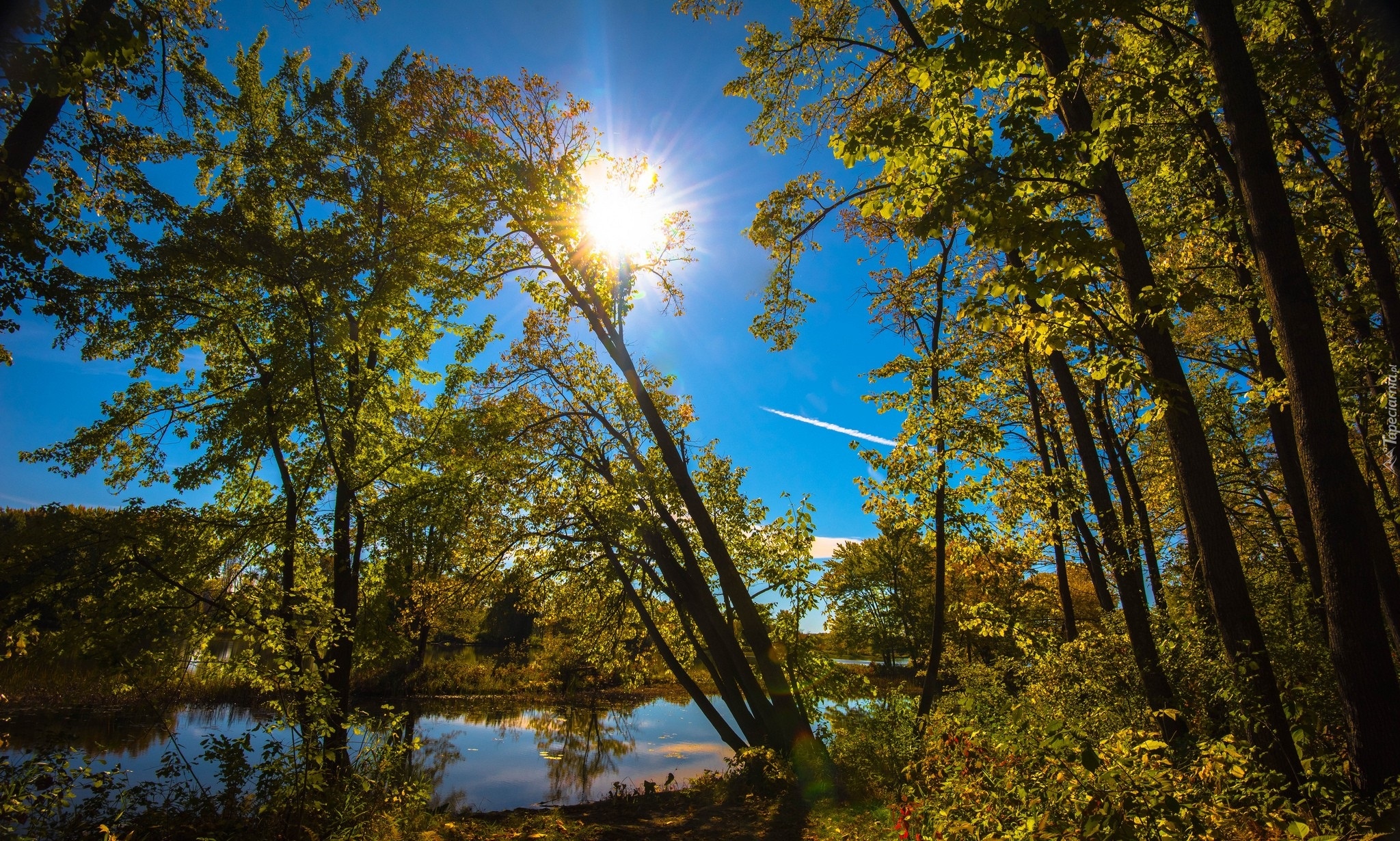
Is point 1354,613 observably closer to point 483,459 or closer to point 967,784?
point 967,784

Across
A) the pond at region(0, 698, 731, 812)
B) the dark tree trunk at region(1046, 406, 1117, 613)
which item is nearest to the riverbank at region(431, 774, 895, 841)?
the pond at region(0, 698, 731, 812)

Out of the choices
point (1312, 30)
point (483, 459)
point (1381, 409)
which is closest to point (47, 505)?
point (483, 459)

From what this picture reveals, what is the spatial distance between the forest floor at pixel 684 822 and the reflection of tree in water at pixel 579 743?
2654mm

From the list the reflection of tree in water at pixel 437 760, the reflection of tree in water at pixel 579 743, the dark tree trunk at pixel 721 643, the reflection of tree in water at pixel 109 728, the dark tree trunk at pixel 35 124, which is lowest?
the reflection of tree in water at pixel 579 743

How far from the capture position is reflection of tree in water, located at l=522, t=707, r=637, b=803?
13.9 m

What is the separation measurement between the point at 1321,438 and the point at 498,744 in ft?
65.8

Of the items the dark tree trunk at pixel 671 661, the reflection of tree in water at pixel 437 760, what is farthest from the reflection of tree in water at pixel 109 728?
A: the dark tree trunk at pixel 671 661

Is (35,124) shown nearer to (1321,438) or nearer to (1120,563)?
(1321,438)

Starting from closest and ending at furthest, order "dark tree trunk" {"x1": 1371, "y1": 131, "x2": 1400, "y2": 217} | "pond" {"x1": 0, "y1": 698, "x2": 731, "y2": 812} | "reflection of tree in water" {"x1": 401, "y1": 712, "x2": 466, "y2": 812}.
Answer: "dark tree trunk" {"x1": 1371, "y1": 131, "x2": 1400, "y2": 217} → "reflection of tree in water" {"x1": 401, "y1": 712, "x2": 466, "y2": 812} → "pond" {"x1": 0, "y1": 698, "x2": 731, "y2": 812}

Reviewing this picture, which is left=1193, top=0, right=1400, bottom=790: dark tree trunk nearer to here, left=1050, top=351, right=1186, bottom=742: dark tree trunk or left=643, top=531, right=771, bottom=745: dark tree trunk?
left=1050, top=351, right=1186, bottom=742: dark tree trunk

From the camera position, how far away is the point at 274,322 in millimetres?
8156

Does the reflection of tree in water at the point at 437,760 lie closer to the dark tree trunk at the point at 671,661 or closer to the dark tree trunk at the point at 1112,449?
the dark tree trunk at the point at 671,661

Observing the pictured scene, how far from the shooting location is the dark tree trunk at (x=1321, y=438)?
3760mm

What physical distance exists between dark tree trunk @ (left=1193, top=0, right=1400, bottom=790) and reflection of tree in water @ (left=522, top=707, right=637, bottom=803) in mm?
12264
